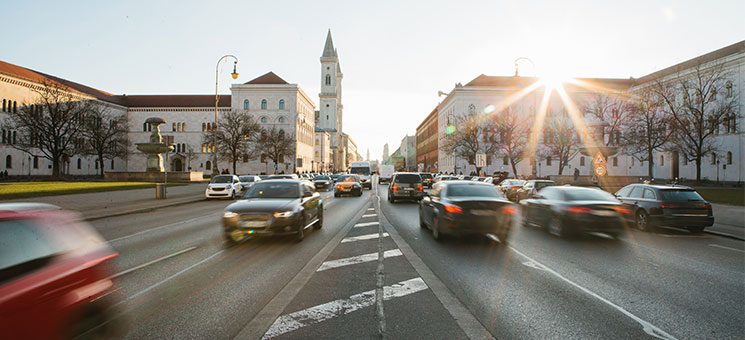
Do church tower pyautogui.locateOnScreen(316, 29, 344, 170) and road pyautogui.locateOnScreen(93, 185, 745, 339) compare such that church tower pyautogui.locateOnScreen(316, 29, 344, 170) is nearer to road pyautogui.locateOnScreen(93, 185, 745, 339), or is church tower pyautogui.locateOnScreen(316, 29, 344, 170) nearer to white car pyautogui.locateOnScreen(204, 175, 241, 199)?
white car pyautogui.locateOnScreen(204, 175, 241, 199)

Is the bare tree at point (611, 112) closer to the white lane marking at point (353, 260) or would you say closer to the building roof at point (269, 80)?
the white lane marking at point (353, 260)

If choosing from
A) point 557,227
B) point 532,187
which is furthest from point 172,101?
point 557,227

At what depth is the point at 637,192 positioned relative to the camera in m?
13.9

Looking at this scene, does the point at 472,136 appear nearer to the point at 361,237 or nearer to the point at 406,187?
the point at 406,187

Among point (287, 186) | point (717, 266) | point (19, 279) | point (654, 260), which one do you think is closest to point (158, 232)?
point (287, 186)

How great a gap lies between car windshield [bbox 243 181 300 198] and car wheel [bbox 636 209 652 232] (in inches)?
411

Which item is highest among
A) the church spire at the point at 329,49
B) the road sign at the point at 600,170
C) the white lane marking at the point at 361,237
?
the church spire at the point at 329,49

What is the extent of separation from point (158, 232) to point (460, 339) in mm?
10342

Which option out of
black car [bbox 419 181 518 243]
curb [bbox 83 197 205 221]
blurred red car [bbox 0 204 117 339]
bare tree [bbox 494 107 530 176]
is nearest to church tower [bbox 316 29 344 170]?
bare tree [bbox 494 107 530 176]

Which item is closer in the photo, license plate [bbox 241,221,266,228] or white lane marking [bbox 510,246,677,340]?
white lane marking [bbox 510,246,677,340]

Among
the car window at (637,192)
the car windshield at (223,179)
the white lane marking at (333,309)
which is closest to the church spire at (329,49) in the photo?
the car windshield at (223,179)

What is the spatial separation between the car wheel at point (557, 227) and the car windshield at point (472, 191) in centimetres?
198

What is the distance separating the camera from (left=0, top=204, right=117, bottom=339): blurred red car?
2676 mm

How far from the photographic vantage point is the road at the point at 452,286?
172 inches
